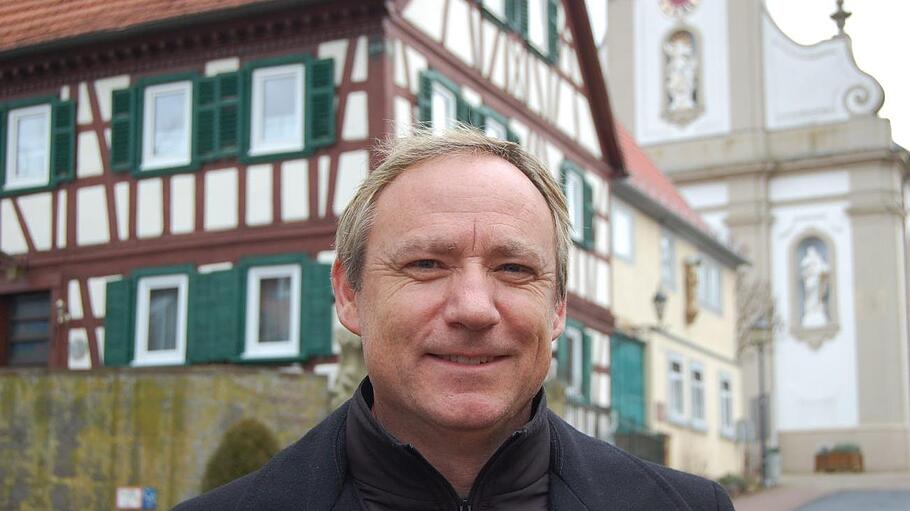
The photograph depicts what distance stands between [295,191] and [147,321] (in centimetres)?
242

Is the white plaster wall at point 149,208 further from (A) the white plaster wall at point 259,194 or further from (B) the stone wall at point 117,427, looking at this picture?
(B) the stone wall at point 117,427

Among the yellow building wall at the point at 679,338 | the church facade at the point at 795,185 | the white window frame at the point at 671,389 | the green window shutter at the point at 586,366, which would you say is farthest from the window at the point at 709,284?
the green window shutter at the point at 586,366

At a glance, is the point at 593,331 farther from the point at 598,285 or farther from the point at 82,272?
the point at 82,272

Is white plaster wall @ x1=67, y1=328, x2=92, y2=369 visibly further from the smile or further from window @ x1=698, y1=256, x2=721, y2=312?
the smile

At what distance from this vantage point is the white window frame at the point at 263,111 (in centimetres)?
1543

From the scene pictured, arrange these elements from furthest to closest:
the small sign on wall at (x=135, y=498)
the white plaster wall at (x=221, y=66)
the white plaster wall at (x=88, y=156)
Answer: the white plaster wall at (x=88, y=156) < the white plaster wall at (x=221, y=66) < the small sign on wall at (x=135, y=498)

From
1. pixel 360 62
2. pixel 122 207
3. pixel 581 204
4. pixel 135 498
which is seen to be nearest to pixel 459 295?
pixel 135 498

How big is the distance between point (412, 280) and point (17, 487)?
11518mm

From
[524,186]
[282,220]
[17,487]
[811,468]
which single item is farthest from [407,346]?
[811,468]

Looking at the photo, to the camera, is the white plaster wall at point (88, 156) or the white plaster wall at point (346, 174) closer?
the white plaster wall at point (346, 174)

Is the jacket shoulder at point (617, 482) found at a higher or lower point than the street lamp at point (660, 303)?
lower

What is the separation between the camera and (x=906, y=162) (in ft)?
123

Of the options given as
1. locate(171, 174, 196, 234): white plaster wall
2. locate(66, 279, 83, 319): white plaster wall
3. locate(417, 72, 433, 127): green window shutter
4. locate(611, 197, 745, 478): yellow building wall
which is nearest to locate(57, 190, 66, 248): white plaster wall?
locate(66, 279, 83, 319): white plaster wall

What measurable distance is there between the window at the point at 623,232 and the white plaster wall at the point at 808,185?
50.8 feet
